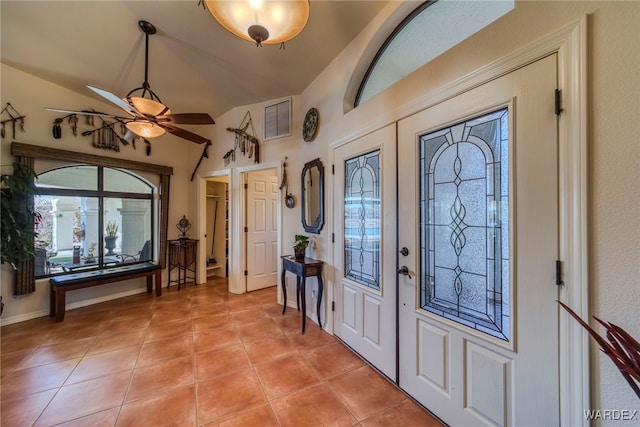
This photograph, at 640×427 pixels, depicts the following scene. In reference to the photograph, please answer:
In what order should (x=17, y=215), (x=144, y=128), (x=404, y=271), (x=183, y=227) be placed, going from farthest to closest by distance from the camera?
(x=183, y=227)
(x=17, y=215)
(x=144, y=128)
(x=404, y=271)

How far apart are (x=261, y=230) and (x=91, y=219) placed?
103 inches

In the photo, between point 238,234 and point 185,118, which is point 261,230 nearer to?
point 238,234

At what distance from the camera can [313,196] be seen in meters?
3.08

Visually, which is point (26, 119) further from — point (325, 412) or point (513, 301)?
point (513, 301)

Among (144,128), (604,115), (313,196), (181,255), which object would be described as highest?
(144,128)

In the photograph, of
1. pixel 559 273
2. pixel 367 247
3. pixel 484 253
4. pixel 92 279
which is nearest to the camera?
pixel 559 273

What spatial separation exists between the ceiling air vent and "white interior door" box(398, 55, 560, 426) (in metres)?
2.15

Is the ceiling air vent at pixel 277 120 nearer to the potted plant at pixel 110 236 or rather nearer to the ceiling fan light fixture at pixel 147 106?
the ceiling fan light fixture at pixel 147 106

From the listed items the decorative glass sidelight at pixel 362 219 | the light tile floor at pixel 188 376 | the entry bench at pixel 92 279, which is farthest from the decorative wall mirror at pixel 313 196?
the entry bench at pixel 92 279

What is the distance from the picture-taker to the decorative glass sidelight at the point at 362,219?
210 cm

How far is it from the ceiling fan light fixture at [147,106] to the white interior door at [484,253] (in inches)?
88.1

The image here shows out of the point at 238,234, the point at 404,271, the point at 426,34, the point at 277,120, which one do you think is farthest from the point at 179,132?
the point at 404,271

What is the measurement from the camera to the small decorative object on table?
4.67 meters

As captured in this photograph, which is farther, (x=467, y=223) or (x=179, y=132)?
(x=179, y=132)
